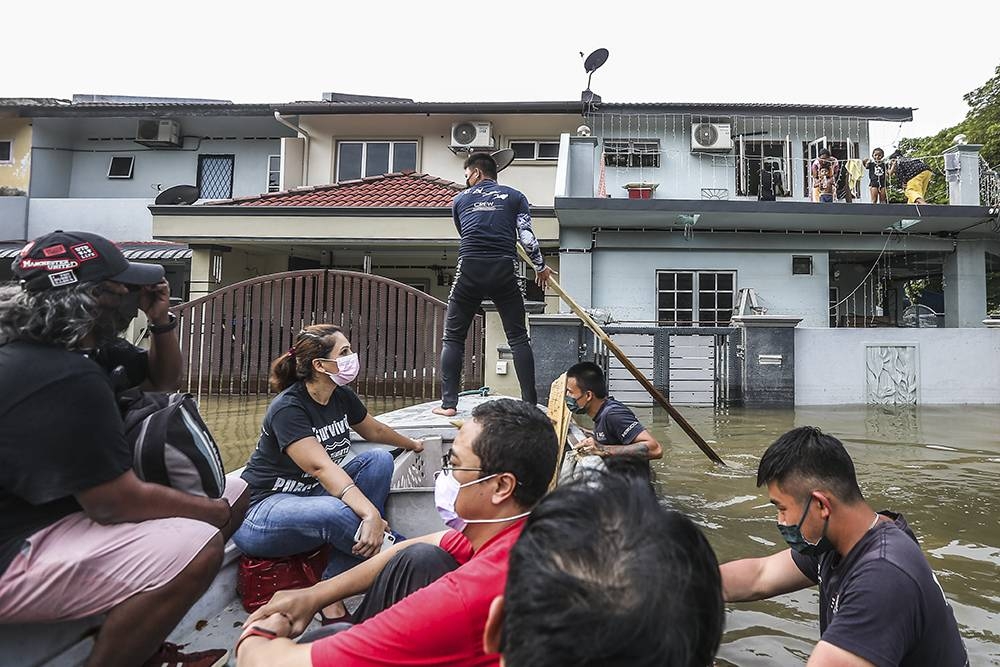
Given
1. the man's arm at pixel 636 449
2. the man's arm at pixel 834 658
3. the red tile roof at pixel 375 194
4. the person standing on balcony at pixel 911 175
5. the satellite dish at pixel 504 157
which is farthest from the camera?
A: the red tile roof at pixel 375 194

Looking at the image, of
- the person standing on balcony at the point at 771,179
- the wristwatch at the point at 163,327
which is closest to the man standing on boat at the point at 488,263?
the wristwatch at the point at 163,327

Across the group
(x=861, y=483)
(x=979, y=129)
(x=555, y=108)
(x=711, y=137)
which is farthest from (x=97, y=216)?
(x=979, y=129)

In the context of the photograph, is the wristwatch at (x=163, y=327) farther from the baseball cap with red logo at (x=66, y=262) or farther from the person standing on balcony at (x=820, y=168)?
the person standing on balcony at (x=820, y=168)

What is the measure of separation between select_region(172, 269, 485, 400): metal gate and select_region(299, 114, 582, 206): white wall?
588 centimetres

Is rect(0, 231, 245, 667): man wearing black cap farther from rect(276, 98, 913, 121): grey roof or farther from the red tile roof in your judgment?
rect(276, 98, 913, 121): grey roof

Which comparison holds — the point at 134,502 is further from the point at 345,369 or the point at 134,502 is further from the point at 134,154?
the point at 134,154

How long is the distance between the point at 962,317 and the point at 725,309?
15.5 feet

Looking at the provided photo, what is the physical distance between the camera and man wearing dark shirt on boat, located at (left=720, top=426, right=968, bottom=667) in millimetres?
1636

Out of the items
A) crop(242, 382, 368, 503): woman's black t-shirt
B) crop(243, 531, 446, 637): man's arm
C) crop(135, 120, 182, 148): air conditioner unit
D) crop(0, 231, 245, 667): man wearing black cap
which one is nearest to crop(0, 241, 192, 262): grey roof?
crop(135, 120, 182, 148): air conditioner unit

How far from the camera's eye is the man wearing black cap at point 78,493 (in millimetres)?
1641

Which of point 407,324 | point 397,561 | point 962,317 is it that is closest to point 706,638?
point 397,561

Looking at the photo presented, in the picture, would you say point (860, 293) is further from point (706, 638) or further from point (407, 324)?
point (706, 638)

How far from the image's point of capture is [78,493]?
168 centimetres

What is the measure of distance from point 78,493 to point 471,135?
13.6 metres
